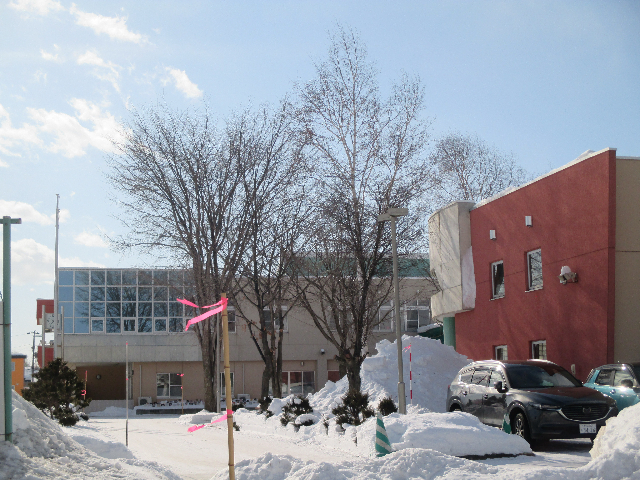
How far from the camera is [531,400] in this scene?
45.2 feet

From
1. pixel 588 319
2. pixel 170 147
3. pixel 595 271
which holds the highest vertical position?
pixel 170 147

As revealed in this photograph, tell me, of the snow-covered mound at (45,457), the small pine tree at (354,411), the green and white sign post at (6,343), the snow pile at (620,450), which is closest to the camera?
the snow-covered mound at (45,457)

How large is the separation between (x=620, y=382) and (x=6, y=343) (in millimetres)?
12598

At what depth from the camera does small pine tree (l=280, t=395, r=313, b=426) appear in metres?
20.3

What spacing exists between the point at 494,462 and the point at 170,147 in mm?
20543

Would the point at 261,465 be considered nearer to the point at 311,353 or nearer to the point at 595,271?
the point at 595,271

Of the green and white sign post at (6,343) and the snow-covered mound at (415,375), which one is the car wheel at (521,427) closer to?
the snow-covered mound at (415,375)

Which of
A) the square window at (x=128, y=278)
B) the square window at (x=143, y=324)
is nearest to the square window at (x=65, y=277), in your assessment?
the square window at (x=128, y=278)

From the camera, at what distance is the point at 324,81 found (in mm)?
24844

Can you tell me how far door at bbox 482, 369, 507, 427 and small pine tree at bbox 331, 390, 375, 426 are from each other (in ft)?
8.31

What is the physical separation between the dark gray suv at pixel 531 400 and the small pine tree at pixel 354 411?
6.95ft

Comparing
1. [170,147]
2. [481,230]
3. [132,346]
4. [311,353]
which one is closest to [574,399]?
[481,230]

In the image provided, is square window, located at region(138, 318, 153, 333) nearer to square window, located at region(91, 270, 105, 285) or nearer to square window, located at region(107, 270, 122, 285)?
square window, located at region(107, 270, 122, 285)

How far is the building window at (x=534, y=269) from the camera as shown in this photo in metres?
22.0
